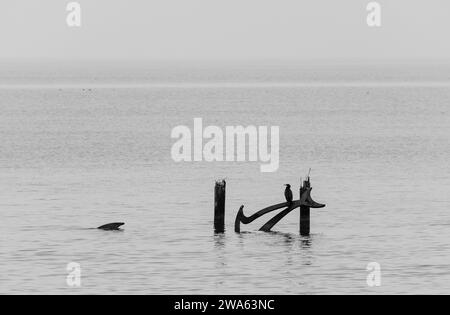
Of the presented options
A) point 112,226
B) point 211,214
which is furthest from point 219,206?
point 211,214

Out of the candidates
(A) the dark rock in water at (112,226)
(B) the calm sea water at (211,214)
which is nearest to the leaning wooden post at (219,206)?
(B) the calm sea water at (211,214)

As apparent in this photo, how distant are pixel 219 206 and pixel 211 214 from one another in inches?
345

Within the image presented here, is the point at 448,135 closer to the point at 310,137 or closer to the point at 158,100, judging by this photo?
the point at 310,137

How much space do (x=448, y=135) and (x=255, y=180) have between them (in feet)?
134

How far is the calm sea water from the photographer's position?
40.8 meters

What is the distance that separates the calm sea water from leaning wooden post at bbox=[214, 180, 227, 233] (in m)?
0.45

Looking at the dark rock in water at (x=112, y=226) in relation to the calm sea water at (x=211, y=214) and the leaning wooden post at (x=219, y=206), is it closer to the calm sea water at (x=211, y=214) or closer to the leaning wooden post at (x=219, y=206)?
the calm sea water at (x=211, y=214)

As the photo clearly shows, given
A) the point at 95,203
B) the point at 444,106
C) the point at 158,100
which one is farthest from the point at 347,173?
the point at 158,100

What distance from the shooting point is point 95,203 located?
2360 inches

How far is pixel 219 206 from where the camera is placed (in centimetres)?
4703

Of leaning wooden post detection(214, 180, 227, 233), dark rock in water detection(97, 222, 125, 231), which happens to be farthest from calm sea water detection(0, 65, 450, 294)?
dark rock in water detection(97, 222, 125, 231)
